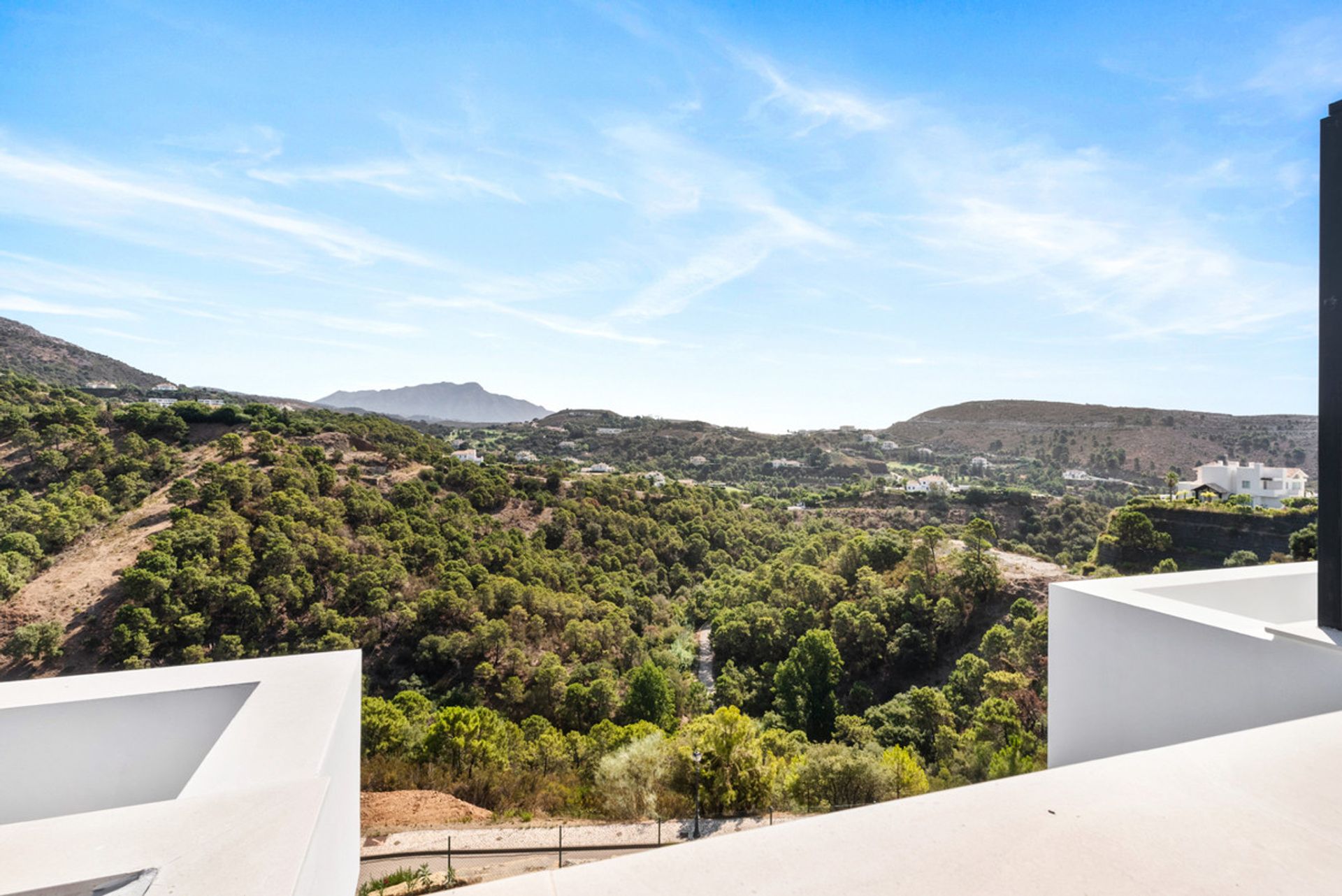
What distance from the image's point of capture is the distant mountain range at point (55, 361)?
3347cm

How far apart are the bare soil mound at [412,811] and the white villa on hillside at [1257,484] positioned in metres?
30.4

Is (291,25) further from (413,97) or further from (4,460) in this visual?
(4,460)

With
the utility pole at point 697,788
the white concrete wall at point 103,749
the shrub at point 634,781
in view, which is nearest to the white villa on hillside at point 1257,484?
the utility pole at point 697,788

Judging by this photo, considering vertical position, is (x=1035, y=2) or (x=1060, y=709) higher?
(x=1035, y=2)

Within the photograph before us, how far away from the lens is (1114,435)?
1484 inches

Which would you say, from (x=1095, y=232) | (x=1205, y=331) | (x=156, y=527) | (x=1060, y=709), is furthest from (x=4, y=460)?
(x=1205, y=331)

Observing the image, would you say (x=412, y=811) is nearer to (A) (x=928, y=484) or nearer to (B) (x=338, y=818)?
(B) (x=338, y=818)

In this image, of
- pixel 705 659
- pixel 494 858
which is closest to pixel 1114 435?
pixel 705 659

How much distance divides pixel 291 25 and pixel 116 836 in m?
10.2

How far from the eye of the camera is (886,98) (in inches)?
294

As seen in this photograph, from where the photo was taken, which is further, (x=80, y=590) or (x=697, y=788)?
(x=80, y=590)

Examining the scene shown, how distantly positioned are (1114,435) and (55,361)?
7245cm

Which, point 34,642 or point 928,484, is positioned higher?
point 928,484

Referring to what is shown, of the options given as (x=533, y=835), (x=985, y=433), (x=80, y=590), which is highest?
(x=985, y=433)
